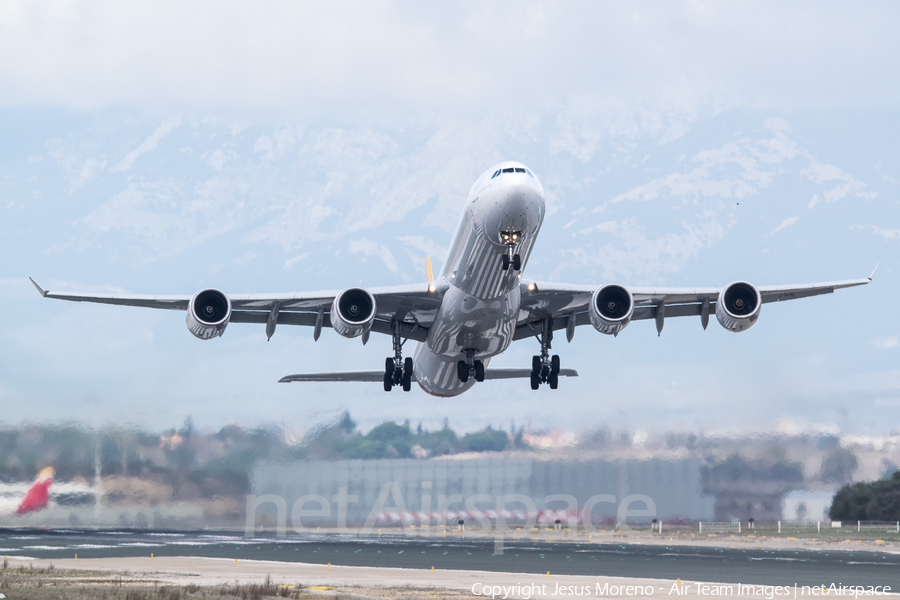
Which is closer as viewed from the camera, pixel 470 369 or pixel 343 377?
pixel 470 369

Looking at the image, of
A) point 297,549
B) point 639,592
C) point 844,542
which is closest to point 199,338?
point 639,592

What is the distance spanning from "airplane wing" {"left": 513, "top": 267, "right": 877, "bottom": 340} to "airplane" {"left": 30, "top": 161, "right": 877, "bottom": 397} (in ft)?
0.11

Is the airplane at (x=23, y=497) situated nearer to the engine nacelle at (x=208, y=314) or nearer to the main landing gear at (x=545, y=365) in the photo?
the engine nacelle at (x=208, y=314)

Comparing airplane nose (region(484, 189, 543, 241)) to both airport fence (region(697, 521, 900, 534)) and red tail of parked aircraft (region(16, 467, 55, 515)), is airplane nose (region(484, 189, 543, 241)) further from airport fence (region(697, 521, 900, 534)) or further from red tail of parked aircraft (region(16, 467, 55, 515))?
airport fence (region(697, 521, 900, 534))

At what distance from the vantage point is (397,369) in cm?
3259

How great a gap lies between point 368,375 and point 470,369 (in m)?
6.53

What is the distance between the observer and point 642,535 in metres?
53.1

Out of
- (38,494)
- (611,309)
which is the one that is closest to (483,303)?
(611,309)

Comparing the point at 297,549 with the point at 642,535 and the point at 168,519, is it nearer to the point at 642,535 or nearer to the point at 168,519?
the point at 168,519

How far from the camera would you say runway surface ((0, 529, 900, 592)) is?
33.3 metres

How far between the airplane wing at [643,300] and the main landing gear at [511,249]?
3634 mm

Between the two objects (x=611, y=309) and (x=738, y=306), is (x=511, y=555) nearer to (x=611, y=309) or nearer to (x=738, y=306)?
(x=611, y=309)

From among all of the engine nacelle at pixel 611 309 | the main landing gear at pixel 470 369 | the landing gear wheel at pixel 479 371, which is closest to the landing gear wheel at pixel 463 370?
the main landing gear at pixel 470 369

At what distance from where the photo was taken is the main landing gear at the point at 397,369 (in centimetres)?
3212
